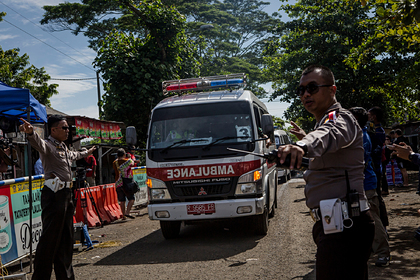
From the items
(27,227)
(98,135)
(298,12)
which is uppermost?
(298,12)

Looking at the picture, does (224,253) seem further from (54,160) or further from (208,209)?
(54,160)

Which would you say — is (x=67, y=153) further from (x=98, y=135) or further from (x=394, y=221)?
(x=98, y=135)

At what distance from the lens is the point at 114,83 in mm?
15773

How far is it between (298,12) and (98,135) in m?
12.5

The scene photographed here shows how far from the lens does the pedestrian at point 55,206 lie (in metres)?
4.41

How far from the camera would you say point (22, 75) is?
79.2ft

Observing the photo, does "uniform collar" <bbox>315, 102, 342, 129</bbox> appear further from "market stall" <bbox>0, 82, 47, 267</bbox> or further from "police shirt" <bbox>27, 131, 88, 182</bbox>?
"market stall" <bbox>0, 82, 47, 267</bbox>

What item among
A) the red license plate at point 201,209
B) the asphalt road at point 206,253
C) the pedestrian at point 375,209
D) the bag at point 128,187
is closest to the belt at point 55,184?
the asphalt road at point 206,253

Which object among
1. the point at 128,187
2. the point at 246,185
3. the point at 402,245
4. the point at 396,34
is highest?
the point at 396,34

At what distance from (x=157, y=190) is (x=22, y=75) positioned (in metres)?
20.1

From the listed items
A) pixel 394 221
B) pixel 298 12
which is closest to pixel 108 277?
pixel 394 221


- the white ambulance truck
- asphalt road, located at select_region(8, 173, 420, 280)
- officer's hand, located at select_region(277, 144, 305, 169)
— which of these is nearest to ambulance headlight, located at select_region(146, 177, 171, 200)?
the white ambulance truck

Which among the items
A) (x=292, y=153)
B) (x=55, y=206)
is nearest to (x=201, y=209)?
(x=55, y=206)

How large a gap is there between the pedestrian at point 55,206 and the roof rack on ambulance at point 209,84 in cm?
416
